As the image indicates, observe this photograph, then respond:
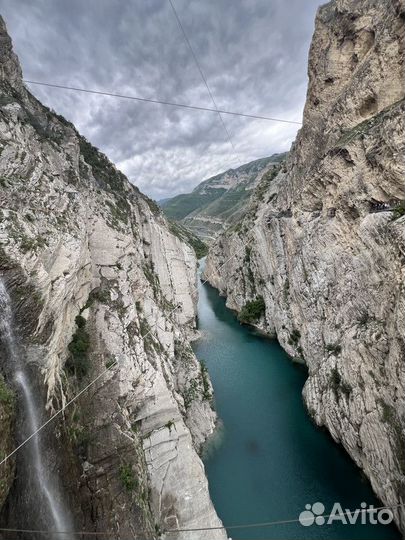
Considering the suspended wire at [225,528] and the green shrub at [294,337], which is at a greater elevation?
the green shrub at [294,337]

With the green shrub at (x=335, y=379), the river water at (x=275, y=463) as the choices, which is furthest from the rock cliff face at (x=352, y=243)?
the river water at (x=275, y=463)

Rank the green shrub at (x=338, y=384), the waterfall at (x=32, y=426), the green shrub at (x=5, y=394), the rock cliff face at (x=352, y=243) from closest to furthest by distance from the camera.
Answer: the green shrub at (x=5, y=394) < the waterfall at (x=32, y=426) < the rock cliff face at (x=352, y=243) < the green shrub at (x=338, y=384)

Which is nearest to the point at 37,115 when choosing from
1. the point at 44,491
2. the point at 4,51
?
the point at 4,51

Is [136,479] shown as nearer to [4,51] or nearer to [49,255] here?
[49,255]

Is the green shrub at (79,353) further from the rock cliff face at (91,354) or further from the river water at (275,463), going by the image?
the river water at (275,463)

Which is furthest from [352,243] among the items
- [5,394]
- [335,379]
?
[5,394]

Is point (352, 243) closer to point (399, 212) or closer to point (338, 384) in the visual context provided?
point (399, 212)

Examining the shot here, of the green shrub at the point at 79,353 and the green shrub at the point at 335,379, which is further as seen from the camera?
the green shrub at the point at 335,379
